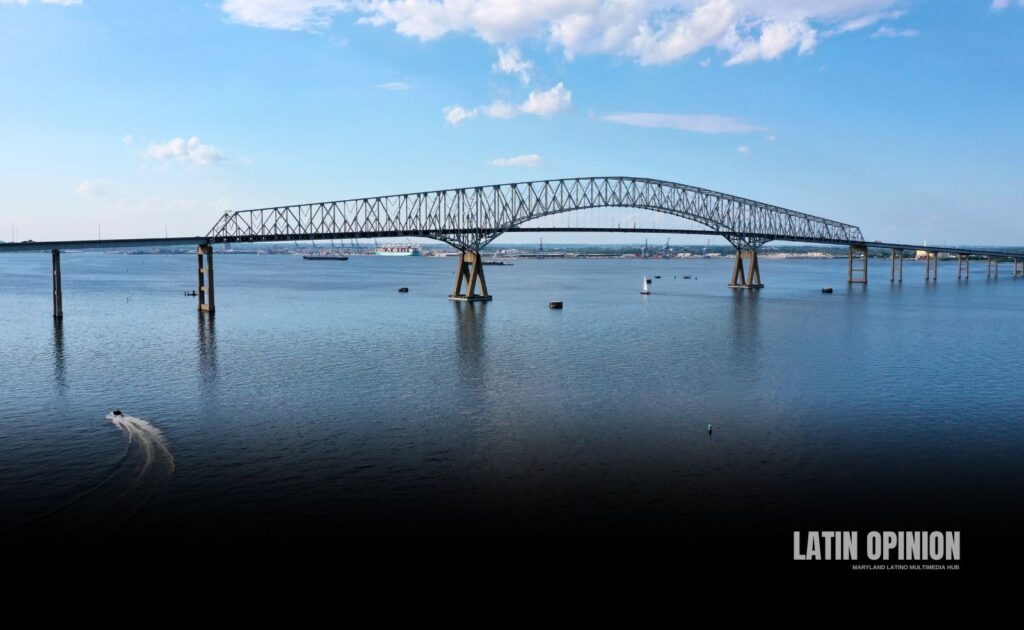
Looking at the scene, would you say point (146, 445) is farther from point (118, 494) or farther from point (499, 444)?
point (499, 444)

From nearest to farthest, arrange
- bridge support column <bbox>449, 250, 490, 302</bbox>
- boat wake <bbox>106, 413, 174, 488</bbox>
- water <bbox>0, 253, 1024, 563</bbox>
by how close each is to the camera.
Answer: water <bbox>0, 253, 1024, 563</bbox>
boat wake <bbox>106, 413, 174, 488</bbox>
bridge support column <bbox>449, 250, 490, 302</bbox>

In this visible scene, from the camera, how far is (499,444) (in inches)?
1151

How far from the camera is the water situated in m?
20.8

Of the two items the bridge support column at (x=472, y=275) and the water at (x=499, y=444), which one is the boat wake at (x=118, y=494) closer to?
the water at (x=499, y=444)

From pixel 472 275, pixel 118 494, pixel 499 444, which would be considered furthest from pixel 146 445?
pixel 472 275

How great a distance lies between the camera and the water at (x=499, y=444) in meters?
20.8

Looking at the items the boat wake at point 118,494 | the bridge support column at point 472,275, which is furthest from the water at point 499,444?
the bridge support column at point 472,275

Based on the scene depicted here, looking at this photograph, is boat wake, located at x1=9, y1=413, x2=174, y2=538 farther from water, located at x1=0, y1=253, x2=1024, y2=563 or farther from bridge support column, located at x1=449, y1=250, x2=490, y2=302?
bridge support column, located at x1=449, y1=250, x2=490, y2=302

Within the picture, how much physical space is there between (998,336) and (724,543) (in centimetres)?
6019

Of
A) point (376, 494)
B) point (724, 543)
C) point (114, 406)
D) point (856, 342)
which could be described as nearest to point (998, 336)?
point (856, 342)

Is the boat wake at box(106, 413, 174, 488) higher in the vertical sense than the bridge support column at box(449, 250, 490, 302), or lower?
lower

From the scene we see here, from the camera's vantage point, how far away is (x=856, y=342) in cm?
6100

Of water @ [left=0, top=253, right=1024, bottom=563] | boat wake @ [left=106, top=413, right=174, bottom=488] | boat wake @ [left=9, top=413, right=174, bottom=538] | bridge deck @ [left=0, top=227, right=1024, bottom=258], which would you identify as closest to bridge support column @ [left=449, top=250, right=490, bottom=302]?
bridge deck @ [left=0, top=227, right=1024, bottom=258]

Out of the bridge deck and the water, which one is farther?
the bridge deck
